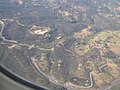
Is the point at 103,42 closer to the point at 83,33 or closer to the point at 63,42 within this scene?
the point at 83,33

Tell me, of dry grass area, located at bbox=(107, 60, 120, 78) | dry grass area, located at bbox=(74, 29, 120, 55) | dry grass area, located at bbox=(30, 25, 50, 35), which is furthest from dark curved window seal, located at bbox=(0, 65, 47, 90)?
dry grass area, located at bbox=(30, 25, 50, 35)

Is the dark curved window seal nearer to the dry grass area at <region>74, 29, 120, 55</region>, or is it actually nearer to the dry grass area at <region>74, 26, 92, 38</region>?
the dry grass area at <region>74, 29, 120, 55</region>

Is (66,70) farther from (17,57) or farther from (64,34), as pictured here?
(64,34)

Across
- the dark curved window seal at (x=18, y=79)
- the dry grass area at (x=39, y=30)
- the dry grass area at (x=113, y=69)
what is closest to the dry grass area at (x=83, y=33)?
the dry grass area at (x=39, y=30)

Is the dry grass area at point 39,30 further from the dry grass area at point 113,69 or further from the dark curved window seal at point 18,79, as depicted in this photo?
the dark curved window seal at point 18,79

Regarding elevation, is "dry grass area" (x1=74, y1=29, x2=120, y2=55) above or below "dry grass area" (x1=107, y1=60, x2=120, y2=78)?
below

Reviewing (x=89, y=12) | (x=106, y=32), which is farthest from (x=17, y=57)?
(x=89, y=12)

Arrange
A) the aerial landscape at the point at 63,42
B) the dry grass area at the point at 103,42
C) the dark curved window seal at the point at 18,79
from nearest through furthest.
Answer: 1. the dark curved window seal at the point at 18,79
2. the aerial landscape at the point at 63,42
3. the dry grass area at the point at 103,42

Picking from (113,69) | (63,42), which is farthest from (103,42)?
(113,69)
